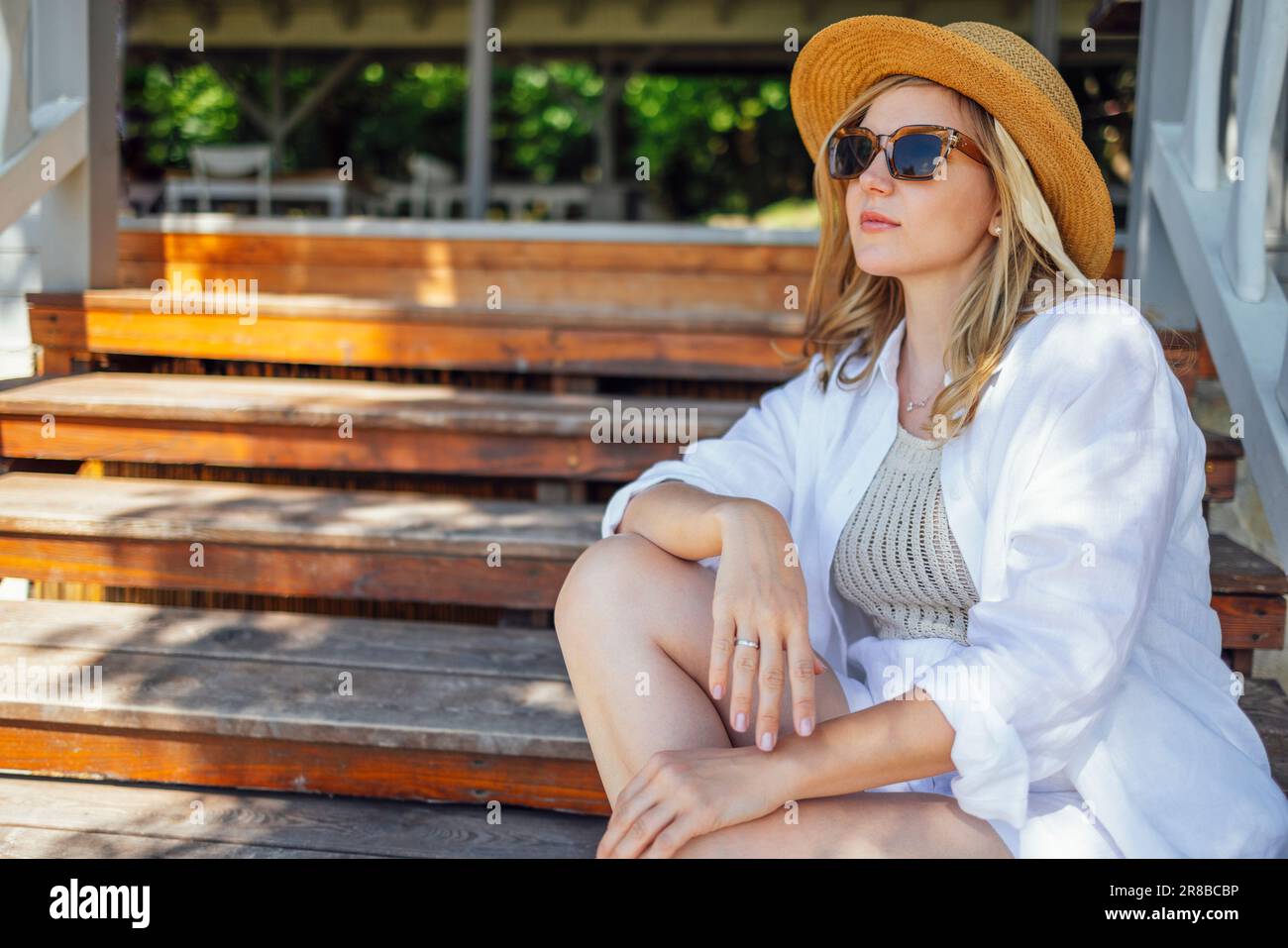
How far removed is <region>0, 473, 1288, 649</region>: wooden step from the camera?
220cm

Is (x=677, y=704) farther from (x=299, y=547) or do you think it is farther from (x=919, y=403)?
(x=299, y=547)

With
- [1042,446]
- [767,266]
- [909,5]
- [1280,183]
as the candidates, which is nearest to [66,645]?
[1042,446]

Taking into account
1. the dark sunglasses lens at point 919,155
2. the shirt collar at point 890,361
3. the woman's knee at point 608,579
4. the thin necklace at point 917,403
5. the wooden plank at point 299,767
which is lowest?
the wooden plank at point 299,767

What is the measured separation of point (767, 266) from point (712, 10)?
6873 millimetres

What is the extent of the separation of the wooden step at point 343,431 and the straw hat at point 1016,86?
1.10 m

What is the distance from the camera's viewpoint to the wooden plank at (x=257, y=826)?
5.57 ft

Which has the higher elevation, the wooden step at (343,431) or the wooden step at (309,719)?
the wooden step at (343,431)

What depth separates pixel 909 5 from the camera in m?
9.09

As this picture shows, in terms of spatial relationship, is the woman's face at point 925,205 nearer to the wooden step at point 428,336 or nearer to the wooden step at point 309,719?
the wooden step at point 309,719

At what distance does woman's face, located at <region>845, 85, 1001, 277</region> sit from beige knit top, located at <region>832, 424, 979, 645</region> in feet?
0.75

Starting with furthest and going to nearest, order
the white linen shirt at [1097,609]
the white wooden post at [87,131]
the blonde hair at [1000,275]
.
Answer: the white wooden post at [87,131] → the blonde hair at [1000,275] → the white linen shirt at [1097,609]

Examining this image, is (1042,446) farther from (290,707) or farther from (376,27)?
(376,27)

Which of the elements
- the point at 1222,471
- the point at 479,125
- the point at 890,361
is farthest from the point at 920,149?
the point at 479,125

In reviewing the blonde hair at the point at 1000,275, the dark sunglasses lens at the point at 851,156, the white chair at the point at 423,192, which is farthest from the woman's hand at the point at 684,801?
the white chair at the point at 423,192
